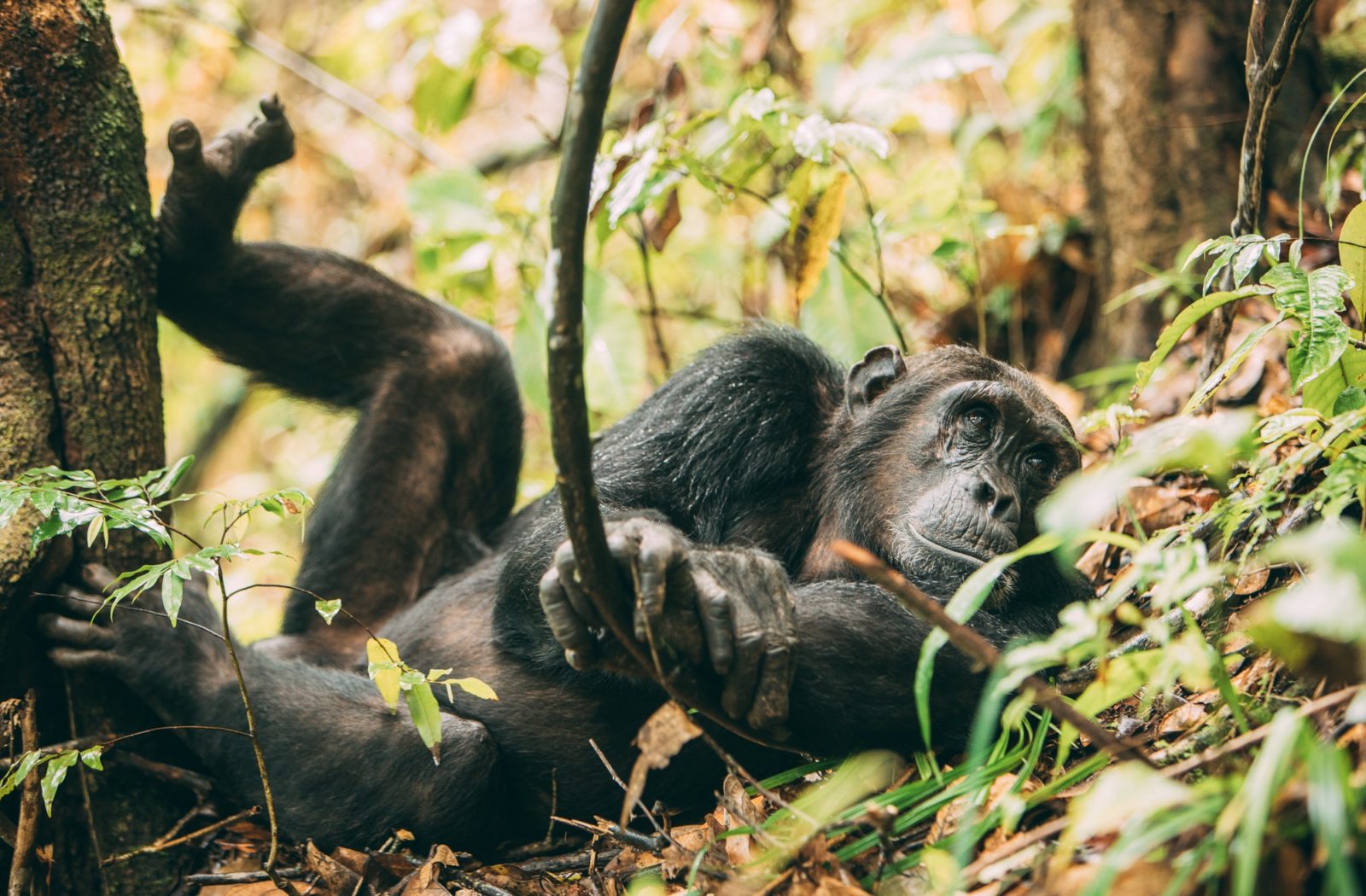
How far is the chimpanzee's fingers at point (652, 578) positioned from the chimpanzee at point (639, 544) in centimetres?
6

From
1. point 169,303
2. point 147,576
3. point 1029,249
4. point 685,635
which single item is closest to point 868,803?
point 685,635

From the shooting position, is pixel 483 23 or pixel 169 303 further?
pixel 483 23

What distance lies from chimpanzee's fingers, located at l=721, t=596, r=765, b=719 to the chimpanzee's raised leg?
7.34ft

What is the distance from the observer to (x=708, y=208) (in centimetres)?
784

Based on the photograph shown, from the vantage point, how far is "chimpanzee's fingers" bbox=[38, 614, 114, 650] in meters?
3.41

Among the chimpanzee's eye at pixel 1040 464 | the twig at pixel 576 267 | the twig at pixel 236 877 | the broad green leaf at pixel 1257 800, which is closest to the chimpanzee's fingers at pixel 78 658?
the twig at pixel 236 877

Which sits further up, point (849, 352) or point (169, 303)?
point (169, 303)

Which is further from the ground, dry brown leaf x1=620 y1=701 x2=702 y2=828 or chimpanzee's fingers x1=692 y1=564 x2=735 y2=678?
chimpanzee's fingers x1=692 y1=564 x2=735 y2=678

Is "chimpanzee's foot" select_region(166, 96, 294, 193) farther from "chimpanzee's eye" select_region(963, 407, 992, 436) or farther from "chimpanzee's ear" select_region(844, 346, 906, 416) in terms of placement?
"chimpanzee's eye" select_region(963, 407, 992, 436)

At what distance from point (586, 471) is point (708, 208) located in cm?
607

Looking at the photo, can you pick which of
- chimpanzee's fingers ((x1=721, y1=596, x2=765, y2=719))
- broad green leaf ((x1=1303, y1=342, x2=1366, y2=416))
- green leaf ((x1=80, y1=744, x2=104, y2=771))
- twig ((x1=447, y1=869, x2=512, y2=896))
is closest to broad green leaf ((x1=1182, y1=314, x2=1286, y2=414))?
broad green leaf ((x1=1303, y1=342, x2=1366, y2=416))

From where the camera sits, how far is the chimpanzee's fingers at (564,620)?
2.44m

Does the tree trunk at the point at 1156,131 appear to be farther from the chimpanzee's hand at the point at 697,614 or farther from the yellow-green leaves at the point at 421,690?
the yellow-green leaves at the point at 421,690

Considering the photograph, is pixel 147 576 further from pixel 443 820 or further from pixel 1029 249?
pixel 1029 249
